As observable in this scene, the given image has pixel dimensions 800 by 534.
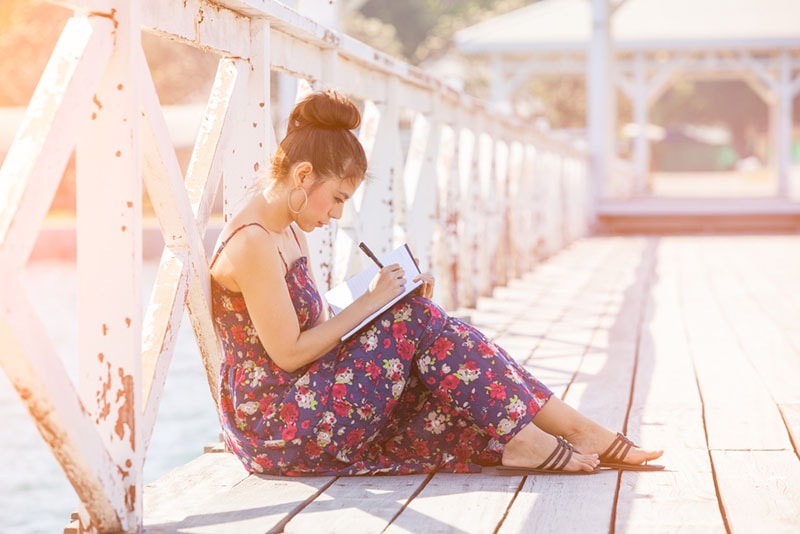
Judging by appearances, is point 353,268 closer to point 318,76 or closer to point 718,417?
point 318,76

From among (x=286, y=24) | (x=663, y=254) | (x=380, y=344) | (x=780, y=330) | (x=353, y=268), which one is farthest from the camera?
(x=663, y=254)

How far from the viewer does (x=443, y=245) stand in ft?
19.5

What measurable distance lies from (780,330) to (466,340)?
3.15 meters

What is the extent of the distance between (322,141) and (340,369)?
482mm

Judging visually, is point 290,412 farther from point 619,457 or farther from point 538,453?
point 619,457

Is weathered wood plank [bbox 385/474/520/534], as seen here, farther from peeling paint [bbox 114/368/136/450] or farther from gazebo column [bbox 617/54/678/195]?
gazebo column [bbox 617/54/678/195]

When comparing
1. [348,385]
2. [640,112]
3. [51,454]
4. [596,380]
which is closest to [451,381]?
[348,385]

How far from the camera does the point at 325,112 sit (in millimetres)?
2627

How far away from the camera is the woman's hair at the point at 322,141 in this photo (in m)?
2.63

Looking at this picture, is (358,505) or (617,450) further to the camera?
(617,450)

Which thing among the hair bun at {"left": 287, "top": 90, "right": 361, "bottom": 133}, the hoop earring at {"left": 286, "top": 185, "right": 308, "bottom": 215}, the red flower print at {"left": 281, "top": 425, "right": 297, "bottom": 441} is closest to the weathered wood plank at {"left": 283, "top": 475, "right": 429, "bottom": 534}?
the red flower print at {"left": 281, "top": 425, "right": 297, "bottom": 441}

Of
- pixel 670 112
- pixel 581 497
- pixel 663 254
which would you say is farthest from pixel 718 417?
pixel 670 112

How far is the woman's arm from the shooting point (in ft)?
8.50

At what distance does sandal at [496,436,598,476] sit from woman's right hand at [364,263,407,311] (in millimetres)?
467
